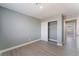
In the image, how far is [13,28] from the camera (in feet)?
10.4

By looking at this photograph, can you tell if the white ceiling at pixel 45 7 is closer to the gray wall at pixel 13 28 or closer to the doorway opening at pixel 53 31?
the gray wall at pixel 13 28

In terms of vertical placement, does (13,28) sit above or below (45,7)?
below

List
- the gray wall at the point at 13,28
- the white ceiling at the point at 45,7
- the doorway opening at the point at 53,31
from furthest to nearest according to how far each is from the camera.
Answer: the doorway opening at the point at 53,31 → the gray wall at the point at 13,28 → the white ceiling at the point at 45,7

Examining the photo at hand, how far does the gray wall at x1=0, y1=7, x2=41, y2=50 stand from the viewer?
2.81 meters

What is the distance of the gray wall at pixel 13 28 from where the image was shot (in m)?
2.81

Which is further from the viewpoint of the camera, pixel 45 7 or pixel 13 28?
pixel 13 28

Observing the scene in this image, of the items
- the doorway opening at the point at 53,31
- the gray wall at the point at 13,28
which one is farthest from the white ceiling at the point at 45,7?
the doorway opening at the point at 53,31

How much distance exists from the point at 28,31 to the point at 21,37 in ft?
1.80

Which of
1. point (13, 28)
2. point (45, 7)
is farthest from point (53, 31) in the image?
point (13, 28)

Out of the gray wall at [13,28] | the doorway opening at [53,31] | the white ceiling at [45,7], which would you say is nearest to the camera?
the white ceiling at [45,7]

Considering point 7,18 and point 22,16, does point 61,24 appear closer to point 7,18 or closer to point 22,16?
point 22,16

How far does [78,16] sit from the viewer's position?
2.81 m

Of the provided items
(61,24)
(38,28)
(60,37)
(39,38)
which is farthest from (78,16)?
(39,38)

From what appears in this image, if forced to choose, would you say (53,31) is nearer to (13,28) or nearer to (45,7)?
(45,7)
